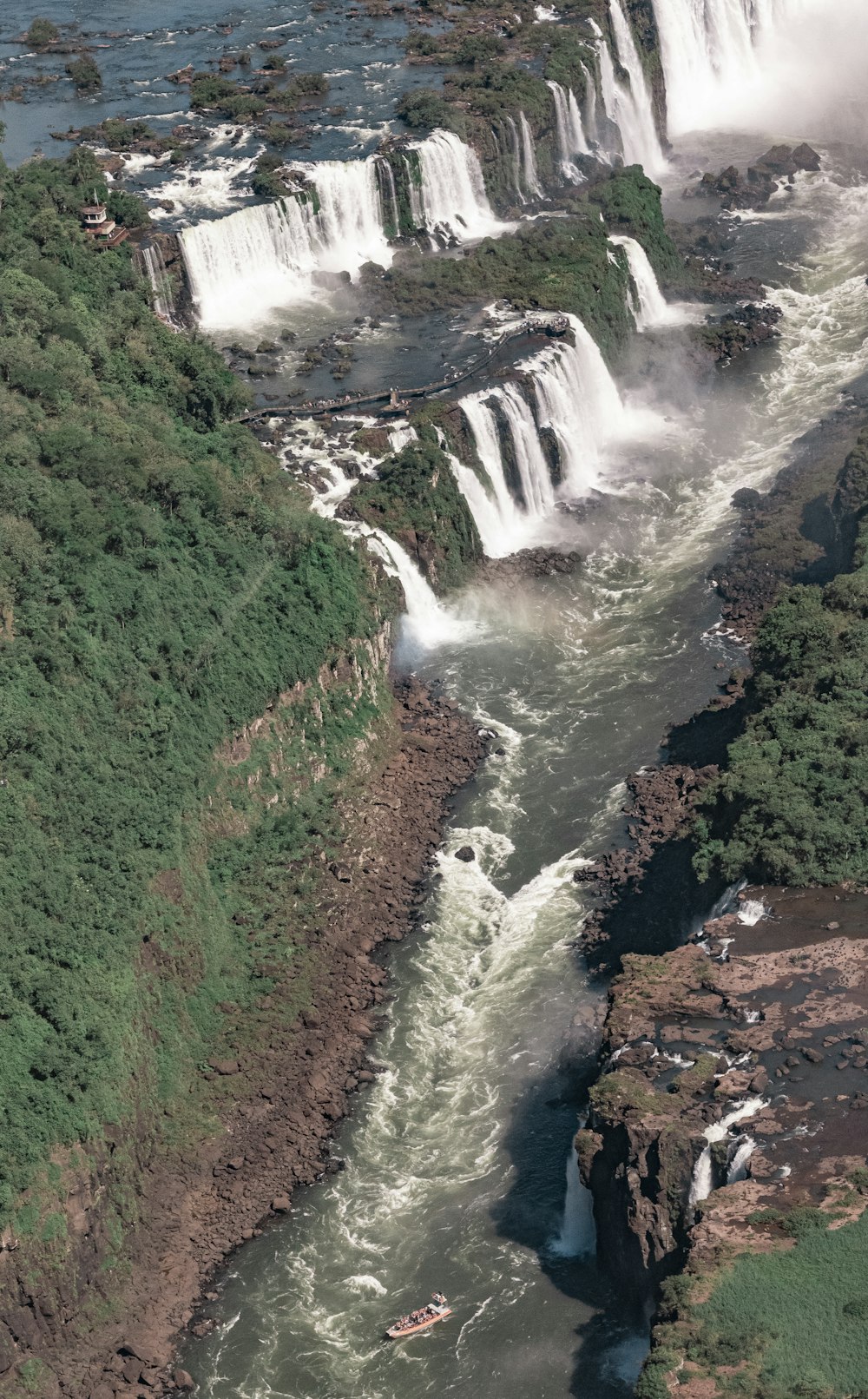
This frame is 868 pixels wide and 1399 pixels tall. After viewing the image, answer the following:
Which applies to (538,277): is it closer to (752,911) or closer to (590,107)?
(590,107)

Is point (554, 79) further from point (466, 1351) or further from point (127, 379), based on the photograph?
point (466, 1351)

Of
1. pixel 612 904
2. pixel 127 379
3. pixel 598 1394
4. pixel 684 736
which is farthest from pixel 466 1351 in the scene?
pixel 127 379

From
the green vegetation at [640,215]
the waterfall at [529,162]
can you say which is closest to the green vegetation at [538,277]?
the green vegetation at [640,215]

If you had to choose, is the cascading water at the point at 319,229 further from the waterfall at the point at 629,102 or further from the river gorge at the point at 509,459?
the waterfall at the point at 629,102

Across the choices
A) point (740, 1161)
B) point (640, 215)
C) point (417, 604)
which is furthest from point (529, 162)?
point (740, 1161)

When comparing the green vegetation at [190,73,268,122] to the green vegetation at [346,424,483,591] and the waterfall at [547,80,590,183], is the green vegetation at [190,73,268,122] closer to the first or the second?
the waterfall at [547,80,590,183]

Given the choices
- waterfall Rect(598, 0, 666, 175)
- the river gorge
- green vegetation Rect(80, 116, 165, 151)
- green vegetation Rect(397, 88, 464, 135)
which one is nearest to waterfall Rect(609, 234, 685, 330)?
the river gorge
